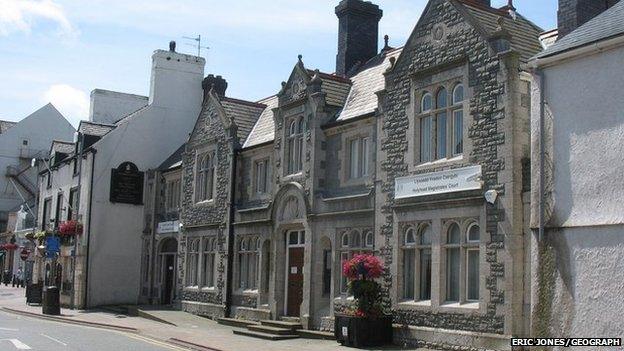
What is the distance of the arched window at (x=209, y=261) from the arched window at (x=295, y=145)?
6492 millimetres

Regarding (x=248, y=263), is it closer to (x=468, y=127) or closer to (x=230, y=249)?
(x=230, y=249)

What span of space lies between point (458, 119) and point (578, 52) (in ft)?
13.9

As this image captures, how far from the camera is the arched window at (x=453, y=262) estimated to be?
59.3 feet

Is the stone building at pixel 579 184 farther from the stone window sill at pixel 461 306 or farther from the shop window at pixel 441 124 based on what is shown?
the shop window at pixel 441 124

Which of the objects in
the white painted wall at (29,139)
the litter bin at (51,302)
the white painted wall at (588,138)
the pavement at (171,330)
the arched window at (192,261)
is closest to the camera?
the white painted wall at (588,138)

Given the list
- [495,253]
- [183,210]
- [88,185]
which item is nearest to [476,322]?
[495,253]

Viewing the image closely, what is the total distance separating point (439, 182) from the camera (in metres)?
18.4

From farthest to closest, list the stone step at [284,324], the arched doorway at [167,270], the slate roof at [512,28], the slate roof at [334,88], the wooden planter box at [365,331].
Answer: the arched doorway at [167,270] → the slate roof at [334,88] → the stone step at [284,324] → the wooden planter box at [365,331] → the slate roof at [512,28]

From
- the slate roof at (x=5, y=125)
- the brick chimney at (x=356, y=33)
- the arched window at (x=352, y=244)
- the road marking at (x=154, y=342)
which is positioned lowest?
the road marking at (x=154, y=342)

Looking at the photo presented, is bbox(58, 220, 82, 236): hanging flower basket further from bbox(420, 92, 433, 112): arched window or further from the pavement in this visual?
bbox(420, 92, 433, 112): arched window

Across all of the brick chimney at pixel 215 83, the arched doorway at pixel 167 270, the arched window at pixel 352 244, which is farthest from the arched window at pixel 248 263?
the brick chimney at pixel 215 83

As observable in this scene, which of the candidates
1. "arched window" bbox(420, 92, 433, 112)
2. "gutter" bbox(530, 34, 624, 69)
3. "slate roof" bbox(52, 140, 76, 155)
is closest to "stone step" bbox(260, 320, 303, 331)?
"arched window" bbox(420, 92, 433, 112)

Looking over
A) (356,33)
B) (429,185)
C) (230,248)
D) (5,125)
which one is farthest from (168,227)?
(5,125)

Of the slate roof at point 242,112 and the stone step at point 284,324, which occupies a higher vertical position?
the slate roof at point 242,112
